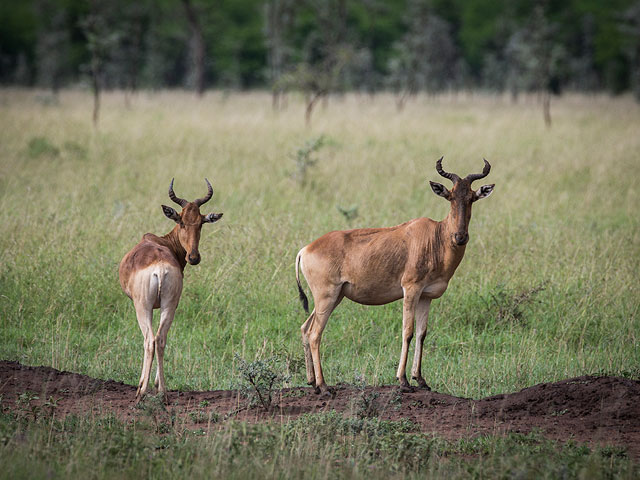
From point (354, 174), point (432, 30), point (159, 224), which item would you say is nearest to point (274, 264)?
point (159, 224)

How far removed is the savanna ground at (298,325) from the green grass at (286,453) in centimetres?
2

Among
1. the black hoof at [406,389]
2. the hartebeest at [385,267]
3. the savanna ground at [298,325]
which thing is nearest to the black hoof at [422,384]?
the hartebeest at [385,267]

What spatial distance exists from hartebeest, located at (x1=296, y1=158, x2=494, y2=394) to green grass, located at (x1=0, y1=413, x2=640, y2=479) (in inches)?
41.6

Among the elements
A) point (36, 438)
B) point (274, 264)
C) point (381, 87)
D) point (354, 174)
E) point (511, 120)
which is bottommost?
point (36, 438)

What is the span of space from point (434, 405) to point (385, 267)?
1151 mm

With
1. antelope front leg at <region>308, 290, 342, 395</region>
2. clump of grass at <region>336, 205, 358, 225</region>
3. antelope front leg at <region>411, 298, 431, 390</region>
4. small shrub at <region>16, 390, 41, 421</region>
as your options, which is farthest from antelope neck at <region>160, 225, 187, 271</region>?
clump of grass at <region>336, 205, 358, 225</region>

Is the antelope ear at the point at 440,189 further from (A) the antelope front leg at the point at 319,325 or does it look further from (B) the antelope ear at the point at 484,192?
(A) the antelope front leg at the point at 319,325

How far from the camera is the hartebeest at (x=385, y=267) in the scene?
6445 mm

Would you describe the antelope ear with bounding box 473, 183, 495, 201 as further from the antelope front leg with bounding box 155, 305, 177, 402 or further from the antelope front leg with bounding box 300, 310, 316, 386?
the antelope front leg with bounding box 155, 305, 177, 402

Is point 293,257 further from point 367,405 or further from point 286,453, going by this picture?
point 286,453

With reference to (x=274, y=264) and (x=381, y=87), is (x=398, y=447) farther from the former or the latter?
(x=381, y=87)

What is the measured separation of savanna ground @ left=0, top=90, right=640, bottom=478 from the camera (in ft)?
16.6

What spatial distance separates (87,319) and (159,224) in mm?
2796

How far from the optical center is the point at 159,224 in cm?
1094
